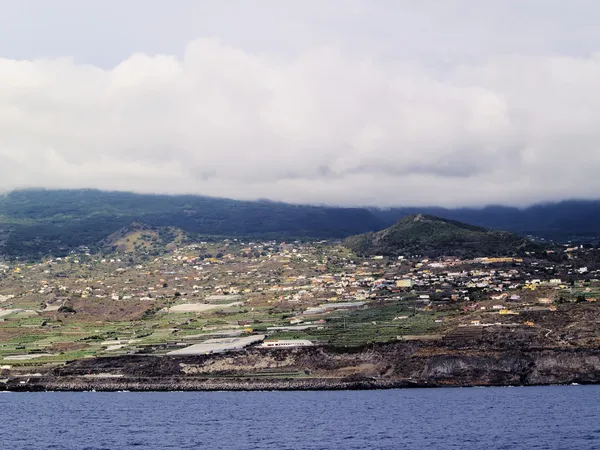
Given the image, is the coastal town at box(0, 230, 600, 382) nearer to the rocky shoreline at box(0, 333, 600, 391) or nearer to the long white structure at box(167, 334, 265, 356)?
the long white structure at box(167, 334, 265, 356)

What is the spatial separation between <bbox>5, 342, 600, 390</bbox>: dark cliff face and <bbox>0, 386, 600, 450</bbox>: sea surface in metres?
3.26

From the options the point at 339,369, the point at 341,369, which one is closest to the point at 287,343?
the point at 339,369

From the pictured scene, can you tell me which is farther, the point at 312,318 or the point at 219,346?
the point at 312,318

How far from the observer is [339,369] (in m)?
123

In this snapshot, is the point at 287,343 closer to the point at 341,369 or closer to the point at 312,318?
the point at 341,369

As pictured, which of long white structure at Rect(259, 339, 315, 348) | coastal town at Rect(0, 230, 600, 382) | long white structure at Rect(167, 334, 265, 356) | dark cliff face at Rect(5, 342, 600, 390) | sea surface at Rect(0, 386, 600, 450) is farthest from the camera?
coastal town at Rect(0, 230, 600, 382)

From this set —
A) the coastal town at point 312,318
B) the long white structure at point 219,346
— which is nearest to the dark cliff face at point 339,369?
the long white structure at point 219,346

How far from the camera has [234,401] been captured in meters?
110

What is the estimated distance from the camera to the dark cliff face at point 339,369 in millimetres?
116812

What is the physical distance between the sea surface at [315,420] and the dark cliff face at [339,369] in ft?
10.7

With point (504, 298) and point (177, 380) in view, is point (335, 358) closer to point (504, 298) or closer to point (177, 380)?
point (177, 380)

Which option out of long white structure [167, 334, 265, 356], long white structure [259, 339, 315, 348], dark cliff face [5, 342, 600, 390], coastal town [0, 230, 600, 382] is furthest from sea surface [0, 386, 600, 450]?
coastal town [0, 230, 600, 382]

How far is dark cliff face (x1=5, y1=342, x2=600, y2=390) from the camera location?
117 meters

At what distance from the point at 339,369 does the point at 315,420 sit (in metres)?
34.0
